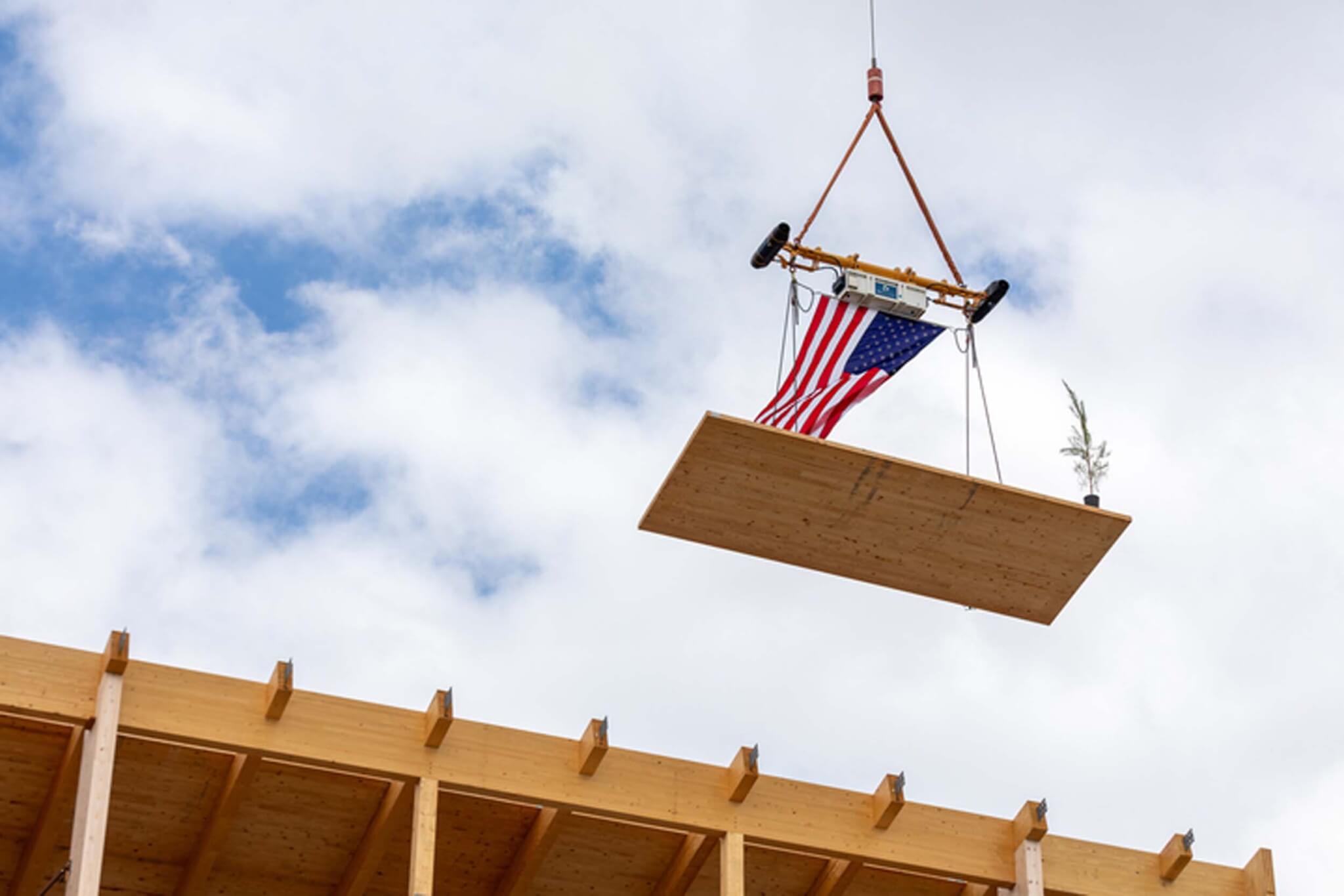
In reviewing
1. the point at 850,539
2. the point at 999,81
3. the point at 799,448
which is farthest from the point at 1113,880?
the point at 999,81

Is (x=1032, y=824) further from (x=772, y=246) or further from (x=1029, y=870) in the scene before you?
(x=772, y=246)

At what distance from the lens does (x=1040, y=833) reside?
16.5 meters

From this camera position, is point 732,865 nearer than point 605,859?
Yes

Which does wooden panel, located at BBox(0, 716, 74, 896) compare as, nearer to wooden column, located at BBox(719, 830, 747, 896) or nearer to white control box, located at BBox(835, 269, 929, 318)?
wooden column, located at BBox(719, 830, 747, 896)

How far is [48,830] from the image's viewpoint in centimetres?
1493

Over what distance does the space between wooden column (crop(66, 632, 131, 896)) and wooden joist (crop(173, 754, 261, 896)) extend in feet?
3.07

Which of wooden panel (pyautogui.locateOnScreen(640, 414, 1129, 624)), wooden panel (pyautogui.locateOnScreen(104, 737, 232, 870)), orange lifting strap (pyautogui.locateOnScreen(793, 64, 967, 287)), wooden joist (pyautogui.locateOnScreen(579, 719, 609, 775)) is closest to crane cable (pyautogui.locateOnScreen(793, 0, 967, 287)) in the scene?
orange lifting strap (pyautogui.locateOnScreen(793, 64, 967, 287))

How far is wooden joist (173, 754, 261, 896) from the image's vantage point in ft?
48.0

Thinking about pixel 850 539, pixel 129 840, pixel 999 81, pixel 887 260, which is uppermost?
pixel 887 260

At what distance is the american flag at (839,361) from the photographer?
14336mm

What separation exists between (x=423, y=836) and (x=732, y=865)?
8.31ft

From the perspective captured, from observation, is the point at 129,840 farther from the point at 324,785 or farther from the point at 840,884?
the point at 840,884

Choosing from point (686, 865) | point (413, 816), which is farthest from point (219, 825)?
point (686, 865)

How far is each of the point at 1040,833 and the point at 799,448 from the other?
15.3ft
